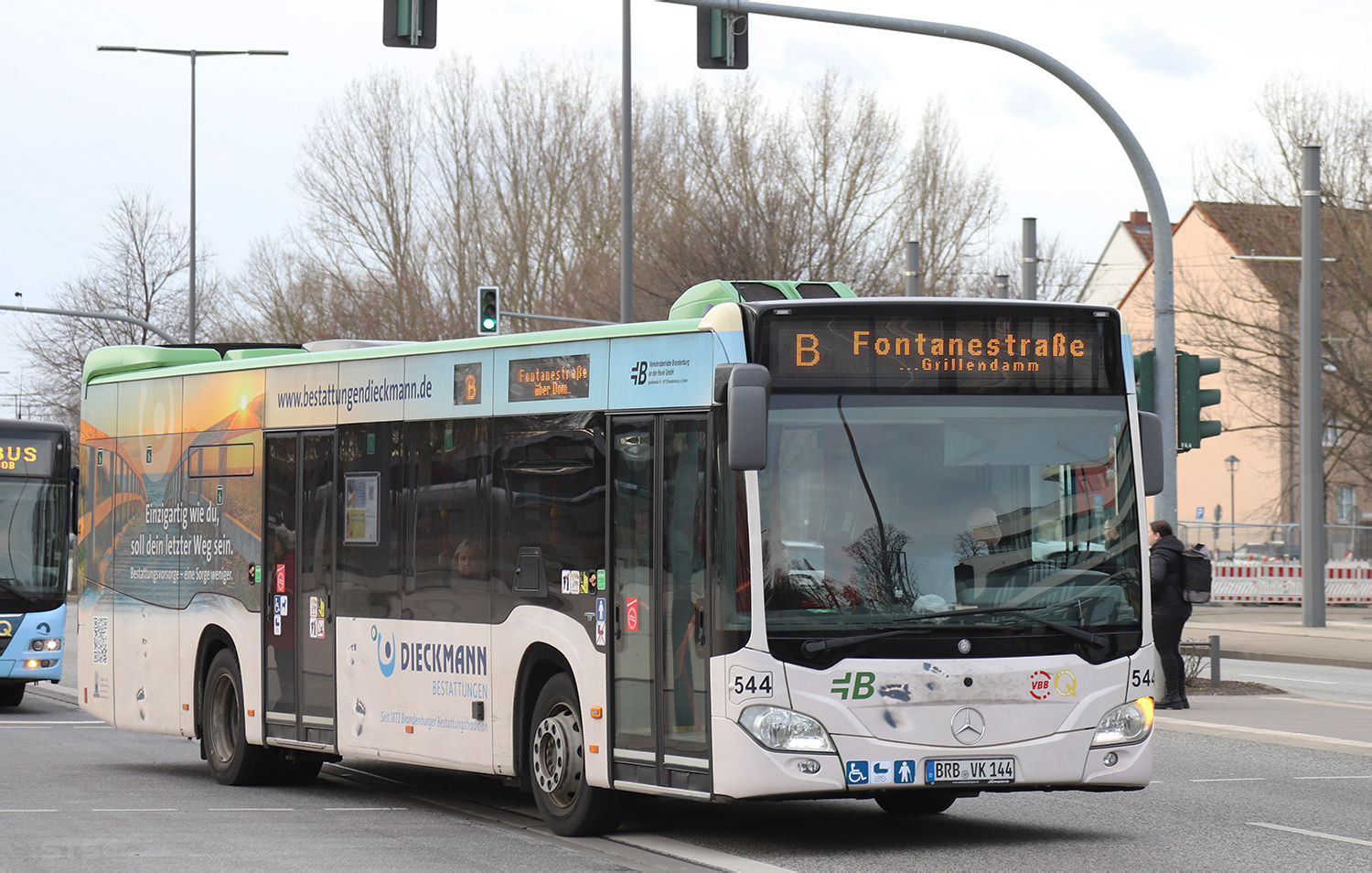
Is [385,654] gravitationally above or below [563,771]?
→ above

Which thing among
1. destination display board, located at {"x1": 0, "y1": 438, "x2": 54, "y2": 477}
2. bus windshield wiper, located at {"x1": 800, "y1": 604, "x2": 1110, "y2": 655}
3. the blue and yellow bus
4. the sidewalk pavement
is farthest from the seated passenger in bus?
the sidewalk pavement

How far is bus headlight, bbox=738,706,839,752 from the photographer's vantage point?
8.80 m

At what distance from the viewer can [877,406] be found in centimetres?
916

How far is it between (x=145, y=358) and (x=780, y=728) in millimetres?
7540

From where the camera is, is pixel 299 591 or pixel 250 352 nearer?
pixel 299 591

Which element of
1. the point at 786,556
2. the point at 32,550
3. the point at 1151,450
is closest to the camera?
the point at 786,556

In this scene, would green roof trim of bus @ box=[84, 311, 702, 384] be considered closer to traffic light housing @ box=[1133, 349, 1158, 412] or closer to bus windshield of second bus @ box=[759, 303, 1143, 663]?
bus windshield of second bus @ box=[759, 303, 1143, 663]

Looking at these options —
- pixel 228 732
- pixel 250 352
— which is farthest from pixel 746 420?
pixel 250 352

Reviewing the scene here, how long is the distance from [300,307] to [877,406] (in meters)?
43.9

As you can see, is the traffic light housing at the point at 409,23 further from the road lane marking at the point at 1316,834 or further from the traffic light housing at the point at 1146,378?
the road lane marking at the point at 1316,834

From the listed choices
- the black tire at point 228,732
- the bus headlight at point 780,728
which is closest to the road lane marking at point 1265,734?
the bus headlight at point 780,728

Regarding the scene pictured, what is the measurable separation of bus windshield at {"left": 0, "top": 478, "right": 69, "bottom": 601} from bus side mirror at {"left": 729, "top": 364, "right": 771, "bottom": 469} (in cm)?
1308

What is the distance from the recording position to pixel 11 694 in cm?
2033

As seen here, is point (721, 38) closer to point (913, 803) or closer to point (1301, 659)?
point (913, 803)
